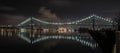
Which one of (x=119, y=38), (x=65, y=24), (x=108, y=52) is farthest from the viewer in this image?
(x=65, y=24)

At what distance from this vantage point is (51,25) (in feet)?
246

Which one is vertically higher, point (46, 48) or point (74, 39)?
point (74, 39)

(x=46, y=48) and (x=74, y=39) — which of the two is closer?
(x=46, y=48)

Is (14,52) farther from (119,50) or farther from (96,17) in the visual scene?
(96,17)

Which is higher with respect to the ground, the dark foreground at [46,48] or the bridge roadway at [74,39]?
the bridge roadway at [74,39]

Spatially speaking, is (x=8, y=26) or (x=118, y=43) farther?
(x=8, y=26)

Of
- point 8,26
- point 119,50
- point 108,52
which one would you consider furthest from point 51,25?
point 119,50

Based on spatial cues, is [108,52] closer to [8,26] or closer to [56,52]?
[56,52]

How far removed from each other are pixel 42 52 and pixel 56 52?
1.26m

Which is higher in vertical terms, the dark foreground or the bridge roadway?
the bridge roadway

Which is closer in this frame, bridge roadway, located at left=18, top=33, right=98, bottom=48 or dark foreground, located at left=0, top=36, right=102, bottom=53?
dark foreground, located at left=0, top=36, right=102, bottom=53

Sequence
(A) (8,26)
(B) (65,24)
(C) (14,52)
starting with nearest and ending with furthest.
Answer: (C) (14,52) → (B) (65,24) → (A) (8,26)

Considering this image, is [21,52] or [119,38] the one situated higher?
[119,38]

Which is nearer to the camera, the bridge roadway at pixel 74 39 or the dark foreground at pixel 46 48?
the dark foreground at pixel 46 48
